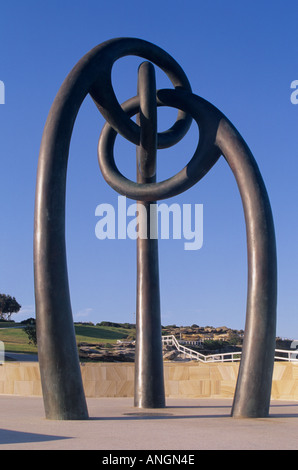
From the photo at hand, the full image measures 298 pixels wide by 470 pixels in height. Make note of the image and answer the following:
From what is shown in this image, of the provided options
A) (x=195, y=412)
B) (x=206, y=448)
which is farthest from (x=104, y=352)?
(x=206, y=448)

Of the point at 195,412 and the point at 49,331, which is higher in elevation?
the point at 49,331

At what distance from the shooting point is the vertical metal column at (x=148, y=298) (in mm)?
15077

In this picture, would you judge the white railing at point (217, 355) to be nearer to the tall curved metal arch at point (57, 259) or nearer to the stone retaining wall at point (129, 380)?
the stone retaining wall at point (129, 380)

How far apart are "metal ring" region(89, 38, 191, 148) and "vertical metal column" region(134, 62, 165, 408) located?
406 millimetres

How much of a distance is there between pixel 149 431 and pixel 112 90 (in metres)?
7.72

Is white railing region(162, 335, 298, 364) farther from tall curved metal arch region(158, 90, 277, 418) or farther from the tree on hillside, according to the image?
the tree on hillside

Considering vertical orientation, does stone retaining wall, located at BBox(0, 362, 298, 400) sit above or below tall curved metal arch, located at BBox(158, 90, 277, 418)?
below

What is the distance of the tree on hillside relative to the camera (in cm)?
8531

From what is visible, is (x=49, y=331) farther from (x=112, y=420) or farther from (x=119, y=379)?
(x=119, y=379)

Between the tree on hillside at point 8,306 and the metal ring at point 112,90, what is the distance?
241 ft

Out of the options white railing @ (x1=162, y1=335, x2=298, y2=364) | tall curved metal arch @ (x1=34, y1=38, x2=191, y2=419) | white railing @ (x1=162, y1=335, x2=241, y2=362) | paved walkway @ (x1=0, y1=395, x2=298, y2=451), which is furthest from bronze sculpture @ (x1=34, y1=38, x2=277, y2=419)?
white railing @ (x1=162, y1=335, x2=241, y2=362)

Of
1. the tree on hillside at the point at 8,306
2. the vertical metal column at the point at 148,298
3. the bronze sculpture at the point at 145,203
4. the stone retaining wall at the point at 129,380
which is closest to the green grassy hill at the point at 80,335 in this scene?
the tree on hillside at the point at 8,306

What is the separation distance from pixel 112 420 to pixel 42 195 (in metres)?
4.57
